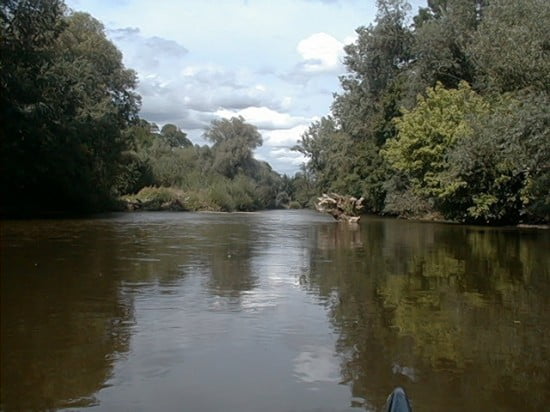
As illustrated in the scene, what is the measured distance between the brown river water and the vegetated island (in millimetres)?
12046

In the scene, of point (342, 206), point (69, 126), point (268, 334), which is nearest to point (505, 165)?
point (342, 206)

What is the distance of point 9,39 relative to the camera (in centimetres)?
3547

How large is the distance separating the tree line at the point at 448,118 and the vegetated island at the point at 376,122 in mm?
99

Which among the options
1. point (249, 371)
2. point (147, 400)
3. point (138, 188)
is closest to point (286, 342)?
point (249, 371)

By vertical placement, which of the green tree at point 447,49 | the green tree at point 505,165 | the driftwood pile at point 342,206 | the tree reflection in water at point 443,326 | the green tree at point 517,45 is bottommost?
the tree reflection in water at point 443,326

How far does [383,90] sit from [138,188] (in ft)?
84.9

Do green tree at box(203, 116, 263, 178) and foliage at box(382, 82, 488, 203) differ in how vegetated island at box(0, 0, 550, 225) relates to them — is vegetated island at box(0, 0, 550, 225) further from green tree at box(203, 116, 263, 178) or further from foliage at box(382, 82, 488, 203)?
green tree at box(203, 116, 263, 178)

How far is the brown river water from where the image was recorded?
5.47 meters

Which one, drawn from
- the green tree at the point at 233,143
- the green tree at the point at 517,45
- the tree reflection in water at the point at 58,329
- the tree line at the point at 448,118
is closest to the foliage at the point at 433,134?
the tree line at the point at 448,118

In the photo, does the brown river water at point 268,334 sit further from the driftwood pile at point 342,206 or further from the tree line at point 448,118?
the driftwood pile at point 342,206

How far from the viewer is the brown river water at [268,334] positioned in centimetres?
547

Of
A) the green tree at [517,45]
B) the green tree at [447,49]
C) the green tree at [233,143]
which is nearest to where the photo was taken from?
the green tree at [517,45]

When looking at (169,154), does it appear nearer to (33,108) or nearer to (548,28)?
(33,108)

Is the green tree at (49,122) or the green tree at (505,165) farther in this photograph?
the green tree at (49,122)
